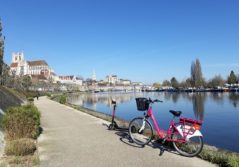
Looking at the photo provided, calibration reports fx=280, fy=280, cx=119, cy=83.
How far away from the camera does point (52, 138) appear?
9969mm

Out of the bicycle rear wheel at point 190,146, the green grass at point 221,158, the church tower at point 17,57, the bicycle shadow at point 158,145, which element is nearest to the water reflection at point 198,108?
the bicycle shadow at point 158,145

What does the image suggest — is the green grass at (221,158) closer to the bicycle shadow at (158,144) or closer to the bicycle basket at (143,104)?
the bicycle shadow at (158,144)

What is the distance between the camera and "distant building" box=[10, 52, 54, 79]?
16050 cm

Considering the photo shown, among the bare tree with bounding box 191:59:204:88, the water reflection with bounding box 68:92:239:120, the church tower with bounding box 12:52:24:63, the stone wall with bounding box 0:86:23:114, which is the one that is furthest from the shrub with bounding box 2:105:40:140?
the church tower with bounding box 12:52:24:63

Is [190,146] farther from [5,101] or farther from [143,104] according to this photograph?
[5,101]

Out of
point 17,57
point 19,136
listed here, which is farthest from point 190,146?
point 17,57

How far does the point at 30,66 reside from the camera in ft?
595

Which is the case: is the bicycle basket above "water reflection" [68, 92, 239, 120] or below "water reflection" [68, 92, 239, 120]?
above

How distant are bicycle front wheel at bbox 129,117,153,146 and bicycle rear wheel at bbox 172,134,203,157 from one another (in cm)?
98

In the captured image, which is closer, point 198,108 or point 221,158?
point 221,158

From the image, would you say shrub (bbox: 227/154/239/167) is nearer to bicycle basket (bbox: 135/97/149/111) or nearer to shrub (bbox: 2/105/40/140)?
bicycle basket (bbox: 135/97/149/111)

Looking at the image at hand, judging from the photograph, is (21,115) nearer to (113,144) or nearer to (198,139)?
(113,144)

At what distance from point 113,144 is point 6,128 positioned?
11.4 feet

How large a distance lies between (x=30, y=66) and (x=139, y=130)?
182921mm
